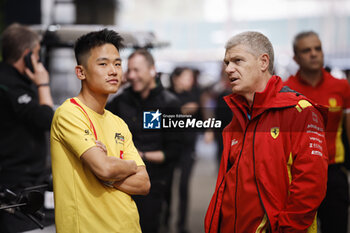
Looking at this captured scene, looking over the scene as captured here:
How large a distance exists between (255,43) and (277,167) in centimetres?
62

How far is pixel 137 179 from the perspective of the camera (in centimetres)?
210

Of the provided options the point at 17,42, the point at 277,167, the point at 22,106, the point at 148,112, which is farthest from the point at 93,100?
the point at 17,42

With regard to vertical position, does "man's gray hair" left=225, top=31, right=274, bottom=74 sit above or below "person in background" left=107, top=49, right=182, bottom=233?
above

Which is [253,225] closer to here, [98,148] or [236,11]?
[98,148]

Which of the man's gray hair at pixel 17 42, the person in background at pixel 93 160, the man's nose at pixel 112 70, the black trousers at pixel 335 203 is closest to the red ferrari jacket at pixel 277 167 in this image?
the person in background at pixel 93 160

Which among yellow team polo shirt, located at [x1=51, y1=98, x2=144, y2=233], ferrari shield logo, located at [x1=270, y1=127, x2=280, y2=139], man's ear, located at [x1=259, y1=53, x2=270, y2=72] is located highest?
man's ear, located at [x1=259, y1=53, x2=270, y2=72]

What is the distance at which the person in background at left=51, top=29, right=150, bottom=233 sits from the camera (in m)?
1.95

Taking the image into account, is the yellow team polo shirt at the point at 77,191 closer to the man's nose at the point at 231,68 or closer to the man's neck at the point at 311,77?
the man's nose at the point at 231,68

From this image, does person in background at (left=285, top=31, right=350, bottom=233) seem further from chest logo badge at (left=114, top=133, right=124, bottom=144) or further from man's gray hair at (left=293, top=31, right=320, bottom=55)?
chest logo badge at (left=114, top=133, right=124, bottom=144)

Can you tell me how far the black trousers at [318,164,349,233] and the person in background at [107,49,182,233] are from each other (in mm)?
1212

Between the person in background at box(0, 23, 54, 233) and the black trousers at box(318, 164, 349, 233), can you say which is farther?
the black trousers at box(318, 164, 349, 233)

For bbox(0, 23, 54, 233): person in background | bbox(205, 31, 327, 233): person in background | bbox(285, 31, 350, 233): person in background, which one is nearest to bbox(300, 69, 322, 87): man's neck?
bbox(285, 31, 350, 233): person in background

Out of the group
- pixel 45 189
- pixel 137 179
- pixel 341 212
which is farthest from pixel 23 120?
pixel 341 212

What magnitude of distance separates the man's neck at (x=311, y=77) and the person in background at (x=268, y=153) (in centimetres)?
91
